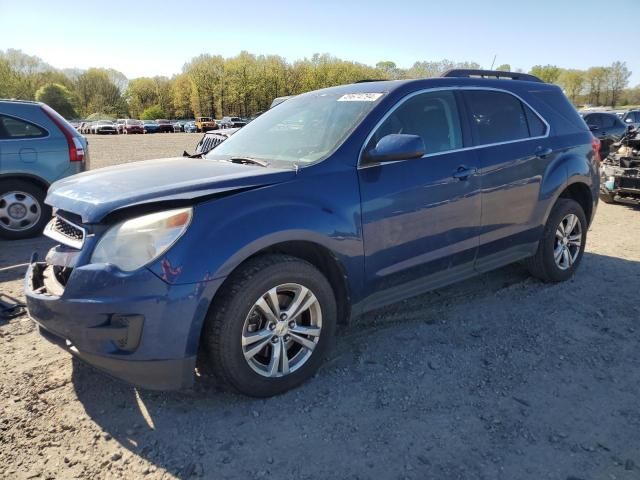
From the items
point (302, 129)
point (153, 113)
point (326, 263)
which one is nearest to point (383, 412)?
point (326, 263)

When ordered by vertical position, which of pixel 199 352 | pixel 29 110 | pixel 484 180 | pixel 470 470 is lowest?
pixel 470 470

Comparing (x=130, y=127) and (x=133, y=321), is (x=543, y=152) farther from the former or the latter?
(x=130, y=127)

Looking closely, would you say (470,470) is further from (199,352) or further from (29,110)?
(29,110)

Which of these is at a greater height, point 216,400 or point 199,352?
point 199,352

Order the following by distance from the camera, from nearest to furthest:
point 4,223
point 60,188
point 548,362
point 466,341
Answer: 1. point 60,188
2. point 548,362
3. point 466,341
4. point 4,223

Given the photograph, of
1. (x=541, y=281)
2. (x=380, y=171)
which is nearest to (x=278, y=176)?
(x=380, y=171)

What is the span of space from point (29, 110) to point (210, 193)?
5.37 meters

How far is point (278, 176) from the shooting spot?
2.91 meters

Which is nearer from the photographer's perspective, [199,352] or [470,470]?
[470,470]

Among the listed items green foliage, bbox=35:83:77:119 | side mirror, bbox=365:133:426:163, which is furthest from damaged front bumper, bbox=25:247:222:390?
green foliage, bbox=35:83:77:119

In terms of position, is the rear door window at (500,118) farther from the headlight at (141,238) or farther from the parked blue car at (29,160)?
the parked blue car at (29,160)

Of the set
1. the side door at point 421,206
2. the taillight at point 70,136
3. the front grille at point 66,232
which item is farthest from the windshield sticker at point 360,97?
the taillight at point 70,136

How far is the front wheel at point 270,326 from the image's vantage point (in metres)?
2.67

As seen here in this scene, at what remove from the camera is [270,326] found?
2.87m
